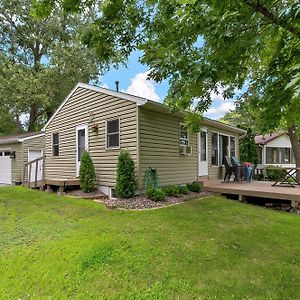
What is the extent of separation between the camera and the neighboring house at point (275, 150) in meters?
21.5

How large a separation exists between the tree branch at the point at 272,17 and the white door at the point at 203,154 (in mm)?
8717

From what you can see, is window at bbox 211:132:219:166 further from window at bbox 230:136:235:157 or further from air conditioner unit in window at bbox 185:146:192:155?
air conditioner unit in window at bbox 185:146:192:155

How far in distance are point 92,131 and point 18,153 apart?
725 centimetres

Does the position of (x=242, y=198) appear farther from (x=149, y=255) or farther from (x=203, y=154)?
(x=149, y=255)

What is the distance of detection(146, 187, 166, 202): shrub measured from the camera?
8.12 metres

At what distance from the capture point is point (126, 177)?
8250mm

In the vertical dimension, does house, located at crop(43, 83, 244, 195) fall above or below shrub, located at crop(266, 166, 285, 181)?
above

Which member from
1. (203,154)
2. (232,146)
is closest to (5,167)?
(203,154)

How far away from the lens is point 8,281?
147 inches

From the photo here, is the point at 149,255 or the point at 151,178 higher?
the point at 151,178

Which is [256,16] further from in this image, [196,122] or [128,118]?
[128,118]

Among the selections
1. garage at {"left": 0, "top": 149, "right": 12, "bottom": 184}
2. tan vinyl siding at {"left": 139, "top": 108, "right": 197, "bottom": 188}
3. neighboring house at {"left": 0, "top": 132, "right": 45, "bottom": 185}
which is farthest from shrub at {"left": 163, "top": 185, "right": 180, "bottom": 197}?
garage at {"left": 0, "top": 149, "right": 12, "bottom": 184}

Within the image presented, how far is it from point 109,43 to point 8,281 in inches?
153

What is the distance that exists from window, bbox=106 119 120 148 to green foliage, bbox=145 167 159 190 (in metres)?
1.34
